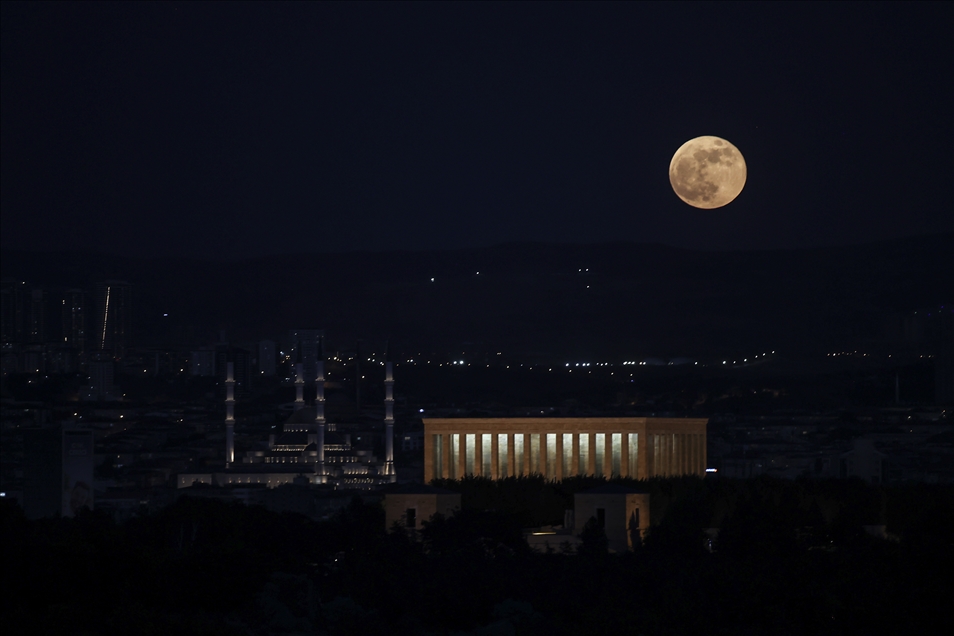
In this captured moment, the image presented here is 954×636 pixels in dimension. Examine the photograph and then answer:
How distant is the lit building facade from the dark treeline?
817 inches

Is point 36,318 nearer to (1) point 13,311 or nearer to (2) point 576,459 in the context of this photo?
(1) point 13,311

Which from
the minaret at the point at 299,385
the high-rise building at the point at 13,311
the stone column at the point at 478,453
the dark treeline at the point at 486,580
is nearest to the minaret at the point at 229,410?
the minaret at the point at 299,385

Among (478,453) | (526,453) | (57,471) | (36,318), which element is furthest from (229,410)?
(36,318)

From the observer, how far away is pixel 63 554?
1165 inches

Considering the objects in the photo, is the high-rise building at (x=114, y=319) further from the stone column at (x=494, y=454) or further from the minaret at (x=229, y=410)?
the stone column at (x=494, y=454)

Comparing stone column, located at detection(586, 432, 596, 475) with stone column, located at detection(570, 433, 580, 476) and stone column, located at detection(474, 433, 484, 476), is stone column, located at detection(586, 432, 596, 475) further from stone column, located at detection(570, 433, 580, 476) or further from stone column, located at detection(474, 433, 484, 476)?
stone column, located at detection(474, 433, 484, 476)

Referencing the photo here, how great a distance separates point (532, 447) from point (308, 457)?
3640cm

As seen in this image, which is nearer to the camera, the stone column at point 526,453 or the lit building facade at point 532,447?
the lit building facade at point 532,447

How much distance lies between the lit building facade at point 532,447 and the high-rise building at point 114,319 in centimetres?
6085

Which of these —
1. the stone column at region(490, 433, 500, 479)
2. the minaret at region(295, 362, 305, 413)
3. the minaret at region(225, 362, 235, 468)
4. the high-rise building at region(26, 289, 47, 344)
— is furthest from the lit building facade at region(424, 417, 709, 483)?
the high-rise building at region(26, 289, 47, 344)

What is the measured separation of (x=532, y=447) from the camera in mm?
61562

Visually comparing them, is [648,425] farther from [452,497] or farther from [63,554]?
[63,554]

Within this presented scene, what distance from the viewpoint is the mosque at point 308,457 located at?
8875 cm

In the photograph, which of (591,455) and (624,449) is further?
(591,455)
